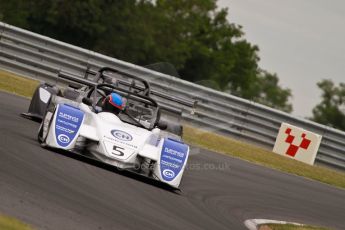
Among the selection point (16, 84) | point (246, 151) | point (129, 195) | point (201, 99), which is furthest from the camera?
point (201, 99)

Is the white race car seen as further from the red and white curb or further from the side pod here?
the side pod

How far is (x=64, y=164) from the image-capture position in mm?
9914

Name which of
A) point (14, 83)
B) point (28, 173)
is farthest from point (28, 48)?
point (28, 173)

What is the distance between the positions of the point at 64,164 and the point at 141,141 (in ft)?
3.59

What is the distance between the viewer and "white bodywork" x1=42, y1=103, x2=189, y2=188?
33.8ft

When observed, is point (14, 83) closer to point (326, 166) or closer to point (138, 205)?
point (326, 166)

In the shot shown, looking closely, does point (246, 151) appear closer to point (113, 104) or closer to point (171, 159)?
point (113, 104)

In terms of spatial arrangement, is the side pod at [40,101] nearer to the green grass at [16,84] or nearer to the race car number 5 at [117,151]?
the race car number 5 at [117,151]

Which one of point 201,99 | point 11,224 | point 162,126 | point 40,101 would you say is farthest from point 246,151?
point 11,224

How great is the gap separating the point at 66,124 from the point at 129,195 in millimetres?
1602

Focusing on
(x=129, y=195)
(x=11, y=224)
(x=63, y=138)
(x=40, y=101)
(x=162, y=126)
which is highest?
(x=162, y=126)

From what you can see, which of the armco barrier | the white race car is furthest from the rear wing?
the armco barrier

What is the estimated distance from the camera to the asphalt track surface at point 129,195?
764 centimetres

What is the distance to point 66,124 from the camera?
10391 millimetres
